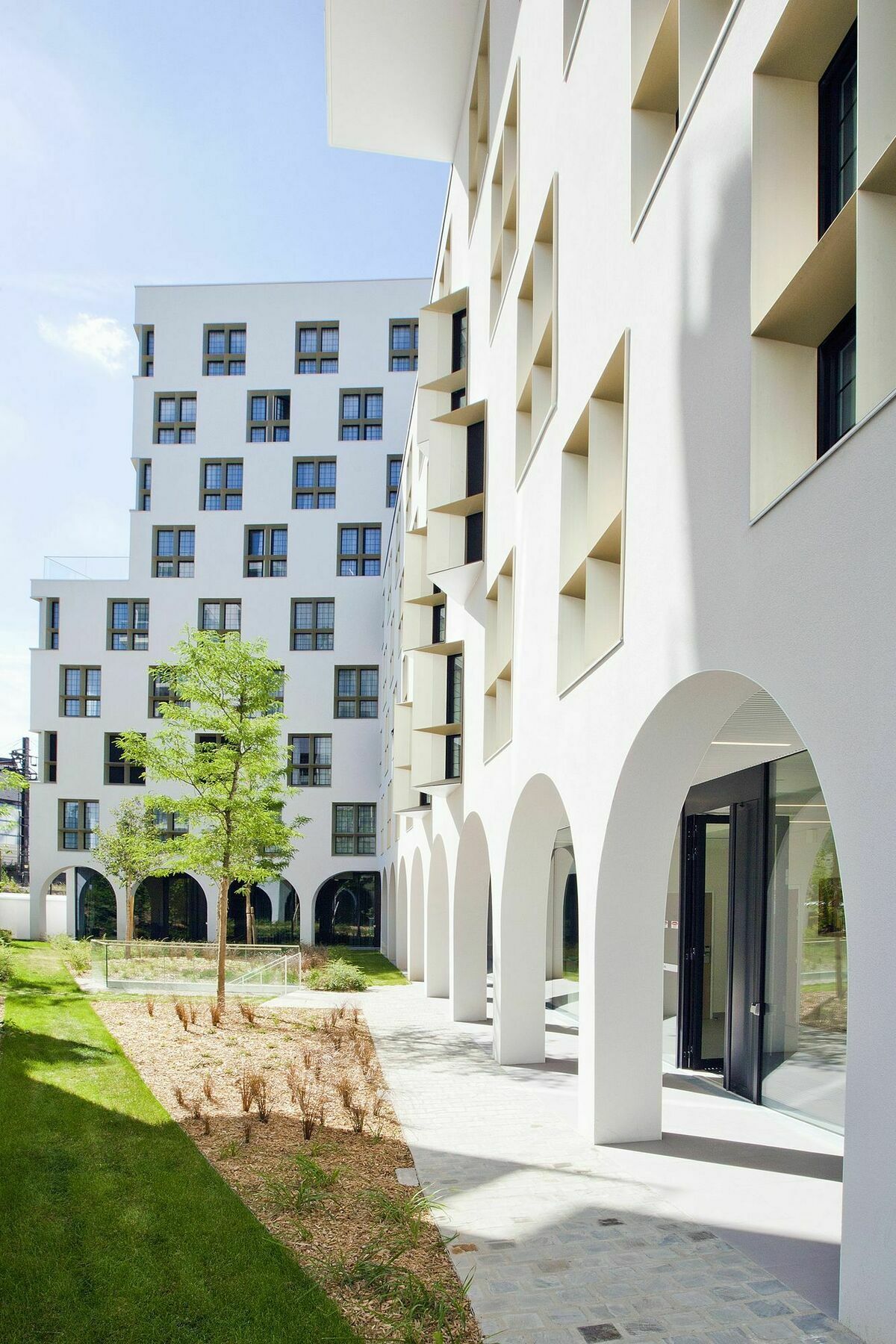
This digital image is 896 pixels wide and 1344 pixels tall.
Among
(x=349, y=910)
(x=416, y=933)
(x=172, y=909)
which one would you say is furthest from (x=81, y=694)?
(x=416, y=933)

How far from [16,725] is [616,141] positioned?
100.0 metres

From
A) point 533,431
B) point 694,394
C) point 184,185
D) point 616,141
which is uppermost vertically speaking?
point 184,185

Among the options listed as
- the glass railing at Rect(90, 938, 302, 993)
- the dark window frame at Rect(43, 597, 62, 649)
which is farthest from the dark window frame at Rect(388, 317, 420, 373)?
the glass railing at Rect(90, 938, 302, 993)

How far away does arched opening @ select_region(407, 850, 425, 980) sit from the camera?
23844 millimetres

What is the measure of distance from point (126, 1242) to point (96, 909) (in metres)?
36.2

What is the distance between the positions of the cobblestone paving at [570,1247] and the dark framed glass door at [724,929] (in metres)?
1.96

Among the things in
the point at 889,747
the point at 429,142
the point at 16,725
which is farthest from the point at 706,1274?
the point at 16,725

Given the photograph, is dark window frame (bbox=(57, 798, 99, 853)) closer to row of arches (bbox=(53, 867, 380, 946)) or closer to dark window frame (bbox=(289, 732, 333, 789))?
row of arches (bbox=(53, 867, 380, 946))

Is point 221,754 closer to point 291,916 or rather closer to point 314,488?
point 291,916

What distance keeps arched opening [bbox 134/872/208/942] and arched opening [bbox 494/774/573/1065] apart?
2890 centimetres

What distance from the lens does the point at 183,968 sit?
19391 mm

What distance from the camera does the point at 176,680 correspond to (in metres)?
17.2

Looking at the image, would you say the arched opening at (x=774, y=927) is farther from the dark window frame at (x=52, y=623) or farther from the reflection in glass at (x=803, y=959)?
the dark window frame at (x=52, y=623)

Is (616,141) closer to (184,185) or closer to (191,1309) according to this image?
(191,1309)
